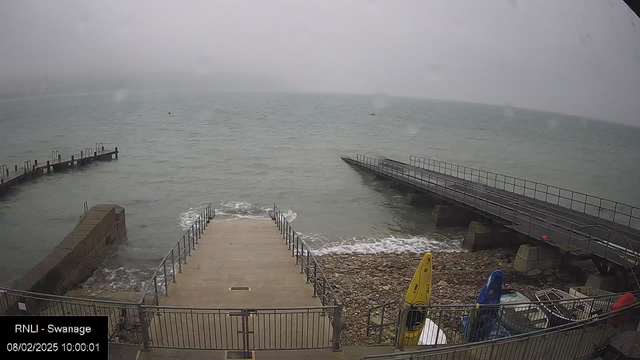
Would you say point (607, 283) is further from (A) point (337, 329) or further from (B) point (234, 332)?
(B) point (234, 332)

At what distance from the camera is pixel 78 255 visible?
15977 millimetres

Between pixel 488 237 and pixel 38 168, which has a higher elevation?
pixel 488 237

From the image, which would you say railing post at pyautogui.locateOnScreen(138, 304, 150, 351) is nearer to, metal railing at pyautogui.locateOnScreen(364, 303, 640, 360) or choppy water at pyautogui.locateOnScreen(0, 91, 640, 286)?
metal railing at pyautogui.locateOnScreen(364, 303, 640, 360)

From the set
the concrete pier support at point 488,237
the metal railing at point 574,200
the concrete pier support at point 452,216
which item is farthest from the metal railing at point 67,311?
the metal railing at point 574,200

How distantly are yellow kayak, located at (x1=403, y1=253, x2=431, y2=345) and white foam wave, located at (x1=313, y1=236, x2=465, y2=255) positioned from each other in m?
13.0

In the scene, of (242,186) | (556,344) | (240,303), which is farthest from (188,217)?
(556,344)

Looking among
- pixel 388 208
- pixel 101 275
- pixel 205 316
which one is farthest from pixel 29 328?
pixel 388 208

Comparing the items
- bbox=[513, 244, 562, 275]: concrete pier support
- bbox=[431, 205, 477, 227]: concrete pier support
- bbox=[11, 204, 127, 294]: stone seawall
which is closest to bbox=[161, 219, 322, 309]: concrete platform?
bbox=[11, 204, 127, 294]: stone seawall

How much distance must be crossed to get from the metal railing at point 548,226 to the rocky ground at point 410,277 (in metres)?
1.46

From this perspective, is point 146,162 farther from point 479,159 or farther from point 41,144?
point 479,159

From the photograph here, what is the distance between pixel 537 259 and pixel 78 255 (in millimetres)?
18736

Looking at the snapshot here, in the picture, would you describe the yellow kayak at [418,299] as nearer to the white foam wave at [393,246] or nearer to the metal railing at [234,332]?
the metal railing at [234,332]

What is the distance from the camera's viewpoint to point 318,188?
38156mm

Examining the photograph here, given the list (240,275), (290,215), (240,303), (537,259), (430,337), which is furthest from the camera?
(290,215)
